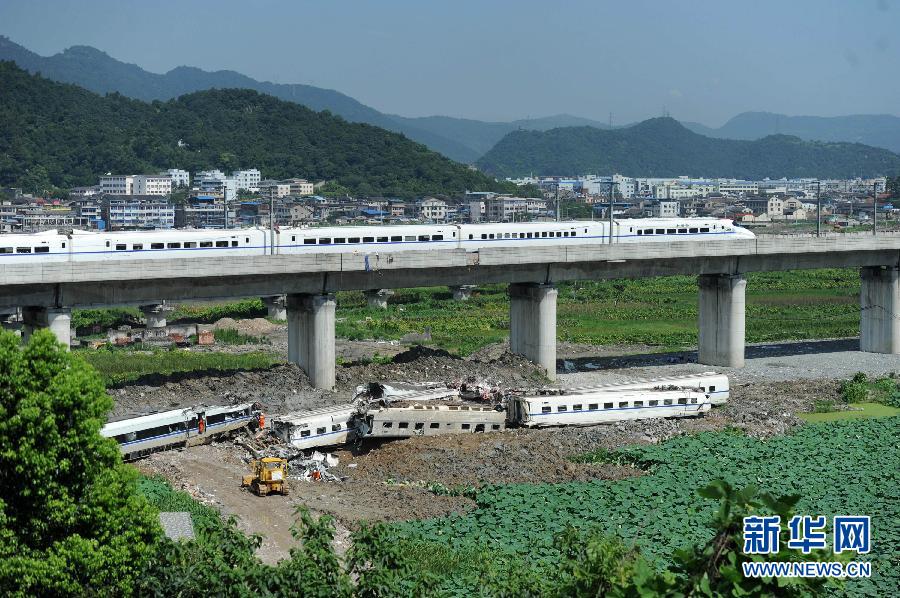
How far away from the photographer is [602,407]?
45.2 metres

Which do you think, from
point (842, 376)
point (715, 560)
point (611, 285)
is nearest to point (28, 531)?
point (715, 560)

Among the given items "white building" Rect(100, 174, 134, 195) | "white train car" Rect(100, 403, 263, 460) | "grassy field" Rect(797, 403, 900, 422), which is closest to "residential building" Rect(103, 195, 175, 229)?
"white building" Rect(100, 174, 134, 195)

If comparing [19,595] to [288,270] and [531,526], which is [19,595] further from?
[288,270]

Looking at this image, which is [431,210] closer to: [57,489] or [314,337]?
[314,337]

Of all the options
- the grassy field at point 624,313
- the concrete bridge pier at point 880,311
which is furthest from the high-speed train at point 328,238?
the concrete bridge pier at point 880,311

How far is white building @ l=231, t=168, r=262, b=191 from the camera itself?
19418cm

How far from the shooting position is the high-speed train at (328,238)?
166 ft

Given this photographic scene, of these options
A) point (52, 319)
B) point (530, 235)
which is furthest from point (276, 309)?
point (52, 319)

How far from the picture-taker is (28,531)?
862 inches

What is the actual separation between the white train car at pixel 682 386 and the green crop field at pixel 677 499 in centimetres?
515

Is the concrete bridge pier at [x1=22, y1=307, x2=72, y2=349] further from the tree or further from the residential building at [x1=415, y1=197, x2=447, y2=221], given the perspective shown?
the residential building at [x1=415, y1=197, x2=447, y2=221]

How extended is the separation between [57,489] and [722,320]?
4376 centimetres

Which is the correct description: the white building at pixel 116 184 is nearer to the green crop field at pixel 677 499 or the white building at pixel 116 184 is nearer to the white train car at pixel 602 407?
the white train car at pixel 602 407

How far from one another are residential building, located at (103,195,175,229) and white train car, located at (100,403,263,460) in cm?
10809
